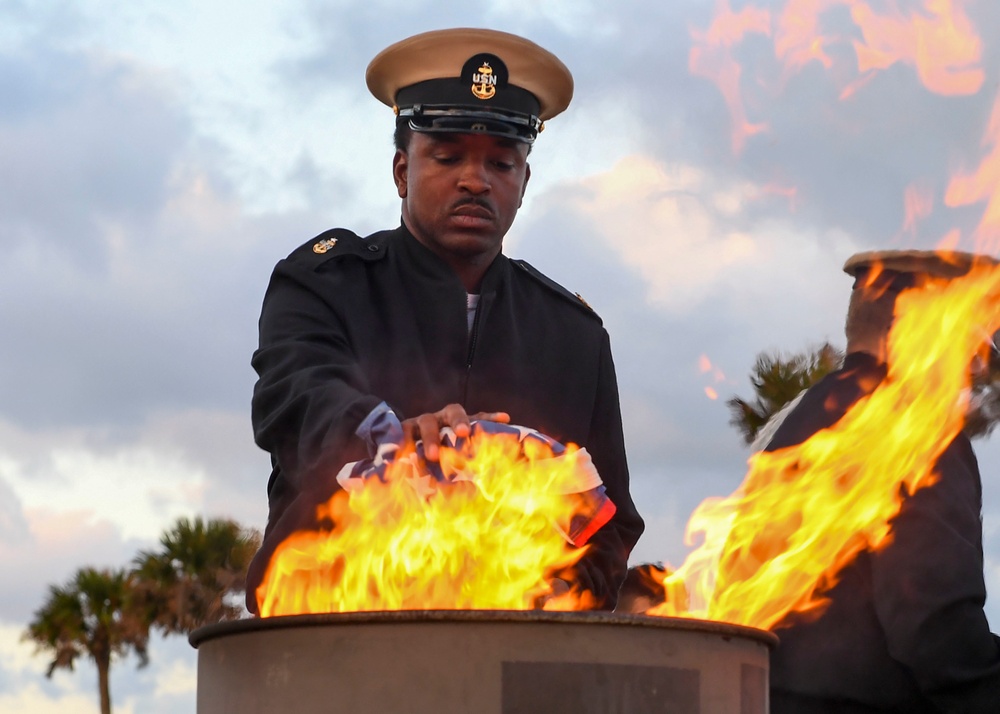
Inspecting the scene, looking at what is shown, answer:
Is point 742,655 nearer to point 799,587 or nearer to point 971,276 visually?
point 799,587

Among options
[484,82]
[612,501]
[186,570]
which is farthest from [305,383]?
[186,570]

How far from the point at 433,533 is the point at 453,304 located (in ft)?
2.75

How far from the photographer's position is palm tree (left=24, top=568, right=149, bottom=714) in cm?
2536

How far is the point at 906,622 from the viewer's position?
147 inches

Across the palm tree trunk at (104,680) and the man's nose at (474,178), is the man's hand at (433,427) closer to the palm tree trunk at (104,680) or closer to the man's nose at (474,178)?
the man's nose at (474,178)

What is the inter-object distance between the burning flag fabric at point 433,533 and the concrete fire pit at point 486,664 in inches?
17.7

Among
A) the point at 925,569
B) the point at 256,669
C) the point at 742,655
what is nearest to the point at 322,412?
the point at 256,669

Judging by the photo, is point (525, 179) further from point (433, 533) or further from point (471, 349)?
point (433, 533)

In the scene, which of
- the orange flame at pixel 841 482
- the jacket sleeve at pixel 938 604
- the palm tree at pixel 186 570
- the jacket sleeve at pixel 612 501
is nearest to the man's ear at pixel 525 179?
the jacket sleeve at pixel 612 501

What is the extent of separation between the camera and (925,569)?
3.74 meters

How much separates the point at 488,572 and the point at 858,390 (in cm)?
152

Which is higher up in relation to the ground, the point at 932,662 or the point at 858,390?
the point at 858,390

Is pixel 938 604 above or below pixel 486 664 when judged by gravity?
above

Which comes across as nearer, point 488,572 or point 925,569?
point 488,572
